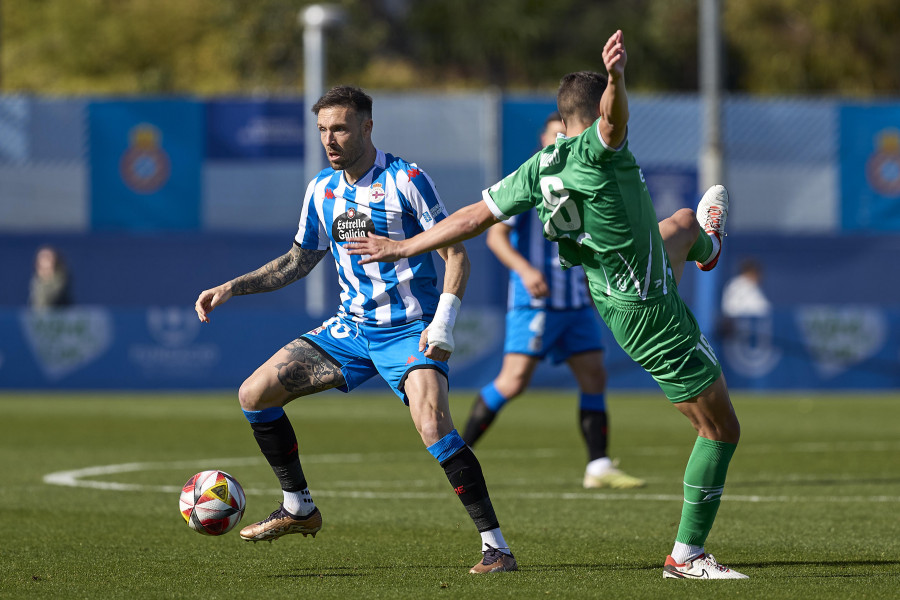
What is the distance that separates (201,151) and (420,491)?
1473cm

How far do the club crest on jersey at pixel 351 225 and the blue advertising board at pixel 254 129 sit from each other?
53.7 feet

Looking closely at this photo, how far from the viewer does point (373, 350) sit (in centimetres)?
655

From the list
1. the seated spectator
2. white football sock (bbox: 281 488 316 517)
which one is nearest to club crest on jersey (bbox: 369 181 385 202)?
white football sock (bbox: 281 488 316 517)

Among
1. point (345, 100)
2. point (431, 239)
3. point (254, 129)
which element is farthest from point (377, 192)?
point (254, 129)

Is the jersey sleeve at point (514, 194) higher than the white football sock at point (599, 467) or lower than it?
higher

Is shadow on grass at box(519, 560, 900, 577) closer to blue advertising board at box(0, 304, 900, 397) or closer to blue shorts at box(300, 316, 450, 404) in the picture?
blue shorts at box(300, 316, 450, 404)

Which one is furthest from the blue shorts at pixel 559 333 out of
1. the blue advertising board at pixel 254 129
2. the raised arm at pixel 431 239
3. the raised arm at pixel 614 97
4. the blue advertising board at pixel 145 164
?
the blue advertising board at pixel 145 164

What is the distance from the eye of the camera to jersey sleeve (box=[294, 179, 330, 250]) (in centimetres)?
674

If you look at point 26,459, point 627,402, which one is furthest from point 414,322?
point 627,402

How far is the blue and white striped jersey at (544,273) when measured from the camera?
32.2ft

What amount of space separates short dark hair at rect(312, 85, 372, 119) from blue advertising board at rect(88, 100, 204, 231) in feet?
55.4

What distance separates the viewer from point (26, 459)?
11266mm

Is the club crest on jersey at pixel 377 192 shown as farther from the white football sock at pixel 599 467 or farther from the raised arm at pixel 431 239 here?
the white football sock at pixel 599 467

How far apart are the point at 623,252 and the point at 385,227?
122 centimetres
